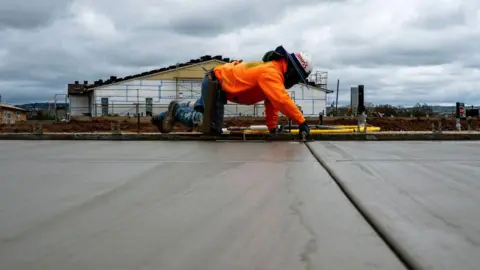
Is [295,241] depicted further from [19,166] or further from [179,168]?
[19,166]

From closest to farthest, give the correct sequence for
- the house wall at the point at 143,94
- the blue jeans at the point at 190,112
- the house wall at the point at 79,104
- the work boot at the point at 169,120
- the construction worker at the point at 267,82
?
the construction worker at the point at 267,82 → the blue jeans at the point at 190,112 → the work boot at the point at 169,120 → the house wall at the point at 143,94 → the house wall at the point at 79,104

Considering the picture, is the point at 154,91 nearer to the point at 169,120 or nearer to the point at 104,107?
the point at 104,107

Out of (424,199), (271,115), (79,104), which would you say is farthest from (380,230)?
(79,104)

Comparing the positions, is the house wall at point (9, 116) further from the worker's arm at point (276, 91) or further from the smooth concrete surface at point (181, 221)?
the smooth concrete surface at point (181, 221)

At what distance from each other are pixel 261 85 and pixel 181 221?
220 inches

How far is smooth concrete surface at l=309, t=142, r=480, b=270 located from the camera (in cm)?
177

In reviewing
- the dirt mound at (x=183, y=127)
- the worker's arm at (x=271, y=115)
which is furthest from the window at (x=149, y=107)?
the worker's arm at (x=271, y=115)

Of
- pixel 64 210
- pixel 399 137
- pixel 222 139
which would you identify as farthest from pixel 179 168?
pixel 399 137

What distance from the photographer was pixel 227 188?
9.81 ft

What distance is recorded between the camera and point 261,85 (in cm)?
761

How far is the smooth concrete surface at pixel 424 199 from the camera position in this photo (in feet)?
5.82

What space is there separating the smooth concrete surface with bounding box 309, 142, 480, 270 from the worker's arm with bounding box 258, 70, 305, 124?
275cm

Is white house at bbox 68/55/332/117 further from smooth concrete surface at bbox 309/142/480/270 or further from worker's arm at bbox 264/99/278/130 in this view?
smooth concrete surface at bbox 309/142/480/270

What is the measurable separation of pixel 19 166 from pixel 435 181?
327 cm
